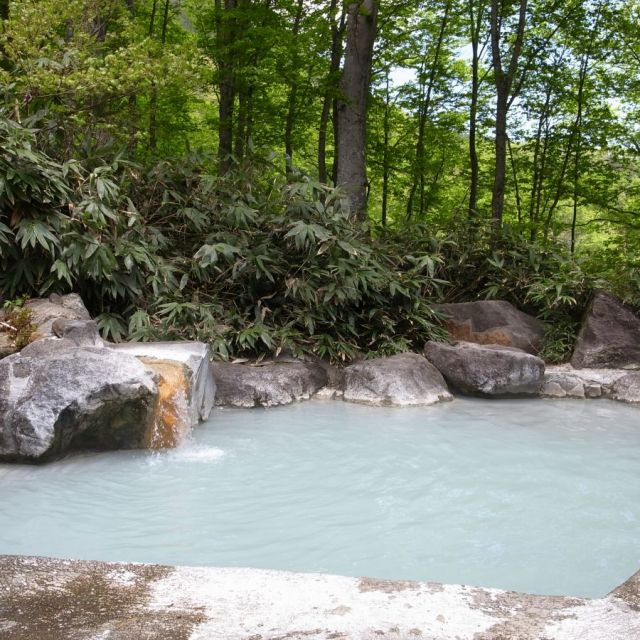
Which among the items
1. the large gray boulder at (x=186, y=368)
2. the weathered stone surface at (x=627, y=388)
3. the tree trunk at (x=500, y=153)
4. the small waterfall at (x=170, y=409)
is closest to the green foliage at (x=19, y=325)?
the large gray boulder at (x=186, y=368)

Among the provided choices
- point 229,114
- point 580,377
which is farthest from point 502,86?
point 580,377

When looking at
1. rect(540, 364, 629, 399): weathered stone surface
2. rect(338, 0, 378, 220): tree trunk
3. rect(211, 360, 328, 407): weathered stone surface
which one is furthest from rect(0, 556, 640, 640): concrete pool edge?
rect(338, 0, 378, 220): tree trunk

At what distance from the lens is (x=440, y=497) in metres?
3.64

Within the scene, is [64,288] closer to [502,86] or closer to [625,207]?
[502,86]

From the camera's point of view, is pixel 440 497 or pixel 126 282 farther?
pixel 126 282

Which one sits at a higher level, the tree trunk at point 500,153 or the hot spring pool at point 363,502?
the tree trunk at point 500,153

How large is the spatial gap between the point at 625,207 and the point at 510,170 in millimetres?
2740

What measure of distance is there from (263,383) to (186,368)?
1.15 m

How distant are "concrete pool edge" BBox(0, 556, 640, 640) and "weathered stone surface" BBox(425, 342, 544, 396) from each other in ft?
14.6

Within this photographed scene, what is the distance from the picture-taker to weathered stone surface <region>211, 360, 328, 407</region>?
19.2 feet

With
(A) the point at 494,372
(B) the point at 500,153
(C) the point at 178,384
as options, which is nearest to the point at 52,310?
(C) the point at 178,384

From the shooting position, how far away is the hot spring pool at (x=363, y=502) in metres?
2.81

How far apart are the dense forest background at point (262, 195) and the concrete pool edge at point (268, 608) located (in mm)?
4385

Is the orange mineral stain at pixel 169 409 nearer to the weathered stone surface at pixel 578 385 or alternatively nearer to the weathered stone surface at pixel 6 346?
the weathered stone surface at pixel 6 346
